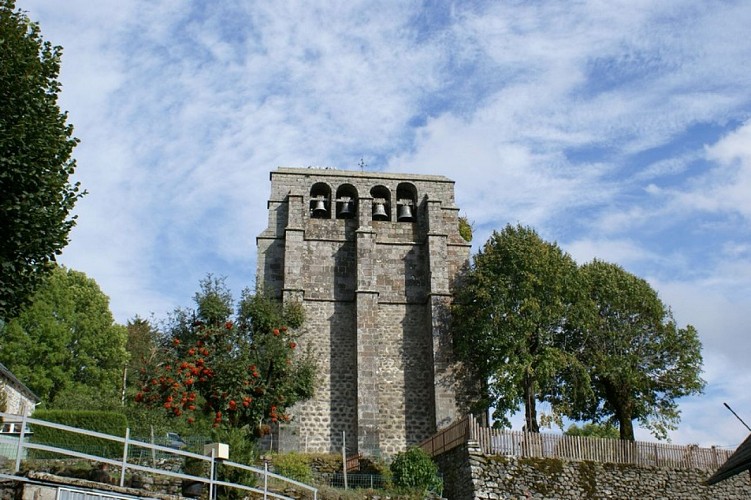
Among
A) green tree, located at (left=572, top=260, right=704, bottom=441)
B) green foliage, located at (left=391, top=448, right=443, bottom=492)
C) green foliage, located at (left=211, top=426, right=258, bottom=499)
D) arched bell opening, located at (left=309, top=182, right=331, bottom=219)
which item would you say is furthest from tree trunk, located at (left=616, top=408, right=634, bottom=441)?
green foliage, located at (left=211, top=426, right=258, bottom=499)

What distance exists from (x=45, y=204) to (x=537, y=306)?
18658 millimetres

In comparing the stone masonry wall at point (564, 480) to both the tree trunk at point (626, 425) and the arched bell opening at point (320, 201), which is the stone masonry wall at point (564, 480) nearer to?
the tree trunk at point (626, 425)

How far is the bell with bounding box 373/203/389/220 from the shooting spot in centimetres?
3375

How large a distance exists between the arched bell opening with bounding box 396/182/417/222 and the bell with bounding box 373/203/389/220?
0.60 meters

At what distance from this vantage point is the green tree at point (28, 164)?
51.6 feet

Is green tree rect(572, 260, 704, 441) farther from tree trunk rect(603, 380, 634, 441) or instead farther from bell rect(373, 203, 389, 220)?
bell rect(373, 203, 389, 220)

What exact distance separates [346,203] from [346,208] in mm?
259

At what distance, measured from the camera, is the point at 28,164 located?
15.8m

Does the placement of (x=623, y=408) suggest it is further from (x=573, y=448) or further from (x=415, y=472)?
(x=415, y=472)

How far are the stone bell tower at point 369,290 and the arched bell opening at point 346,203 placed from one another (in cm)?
4

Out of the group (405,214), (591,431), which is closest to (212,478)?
(405,214)

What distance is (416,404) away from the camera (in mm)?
31406

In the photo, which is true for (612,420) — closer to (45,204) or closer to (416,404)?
(416,404)

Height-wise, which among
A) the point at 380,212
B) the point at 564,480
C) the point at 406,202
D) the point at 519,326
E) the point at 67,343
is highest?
the point at 406,202
